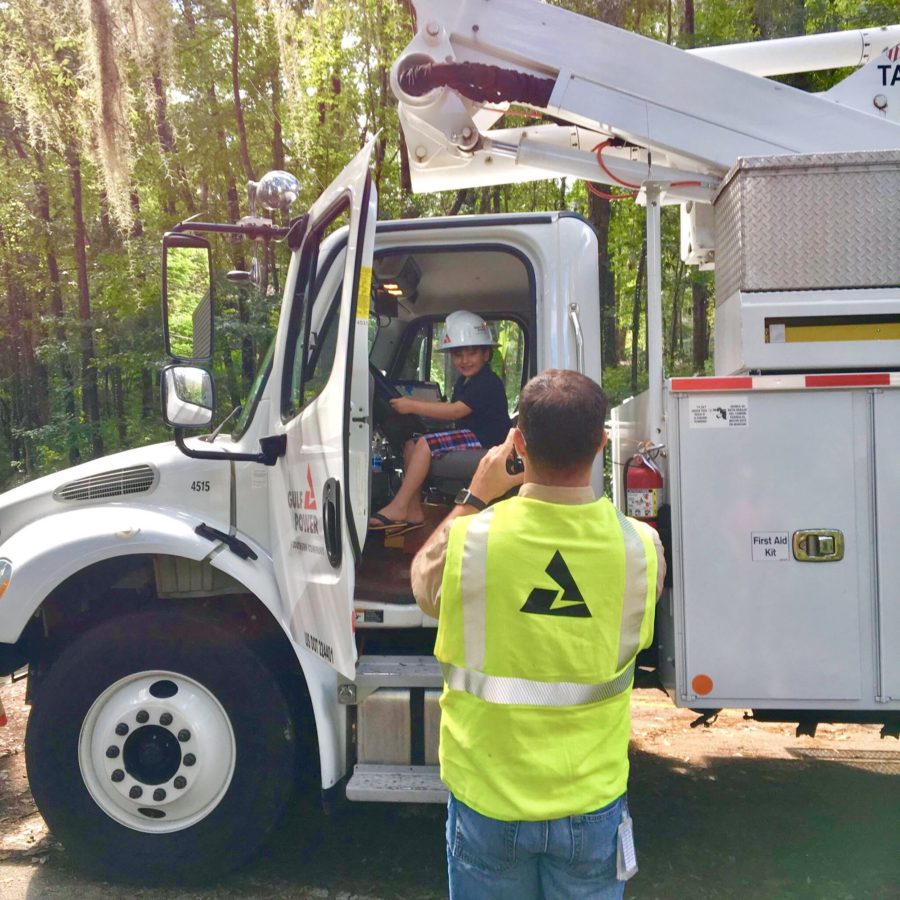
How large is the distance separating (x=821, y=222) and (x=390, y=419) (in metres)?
2.07

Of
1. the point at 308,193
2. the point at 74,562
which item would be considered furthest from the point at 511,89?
the point at 308,193

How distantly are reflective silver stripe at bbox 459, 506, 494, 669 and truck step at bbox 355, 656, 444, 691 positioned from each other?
164 centimetres

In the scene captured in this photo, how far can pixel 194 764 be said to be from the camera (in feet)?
11.9

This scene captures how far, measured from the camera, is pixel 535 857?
1922mm

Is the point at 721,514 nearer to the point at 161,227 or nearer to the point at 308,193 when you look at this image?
the point at 308,193

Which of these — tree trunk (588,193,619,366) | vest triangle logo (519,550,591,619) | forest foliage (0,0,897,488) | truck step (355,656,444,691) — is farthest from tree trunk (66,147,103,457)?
vest triangle logo (519,550,591,619)

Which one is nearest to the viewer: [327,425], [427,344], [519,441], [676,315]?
[519,441]

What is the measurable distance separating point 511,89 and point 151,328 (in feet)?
46.9

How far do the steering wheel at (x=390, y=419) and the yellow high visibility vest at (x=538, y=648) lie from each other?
2.43 metres

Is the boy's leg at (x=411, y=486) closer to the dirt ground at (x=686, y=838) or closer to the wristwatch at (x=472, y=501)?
the dirt ground at (x=686, y=838)

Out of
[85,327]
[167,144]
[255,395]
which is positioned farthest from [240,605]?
[85,327]

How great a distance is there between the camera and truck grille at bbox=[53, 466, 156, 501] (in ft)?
13.2

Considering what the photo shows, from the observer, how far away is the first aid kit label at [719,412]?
3.34 meters

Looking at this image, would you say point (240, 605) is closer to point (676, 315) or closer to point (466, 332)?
point (466, 332)
